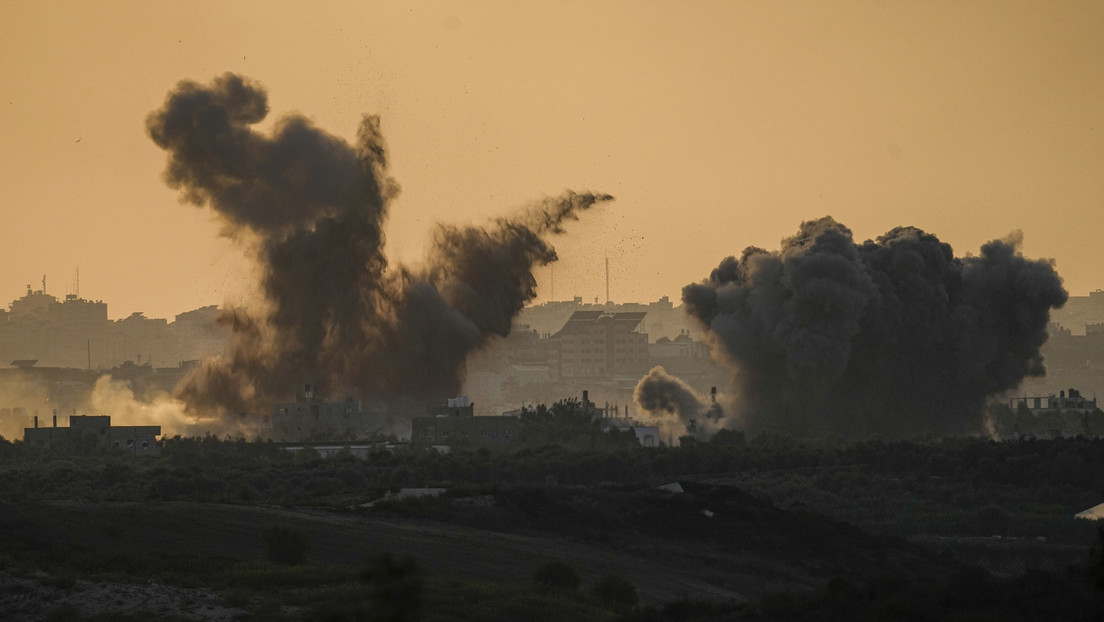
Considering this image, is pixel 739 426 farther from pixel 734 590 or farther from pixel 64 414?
pixel 64 414

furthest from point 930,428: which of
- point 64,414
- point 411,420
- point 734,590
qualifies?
point 64,414

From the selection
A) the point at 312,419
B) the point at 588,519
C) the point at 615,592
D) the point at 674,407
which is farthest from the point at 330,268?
the point at 615,592

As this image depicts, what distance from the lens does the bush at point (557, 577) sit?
161 feet

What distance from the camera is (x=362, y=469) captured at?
86.0m

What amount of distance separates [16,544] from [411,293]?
7113 cm

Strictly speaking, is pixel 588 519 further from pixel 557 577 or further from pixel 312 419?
pixel 312 419

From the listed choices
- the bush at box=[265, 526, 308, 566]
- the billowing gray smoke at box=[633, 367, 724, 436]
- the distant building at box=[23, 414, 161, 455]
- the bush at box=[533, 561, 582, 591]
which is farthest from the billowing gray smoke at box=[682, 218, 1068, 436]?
the bush at box=[265, 526, 308, 566]

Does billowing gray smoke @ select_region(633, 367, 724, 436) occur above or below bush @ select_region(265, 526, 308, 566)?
above

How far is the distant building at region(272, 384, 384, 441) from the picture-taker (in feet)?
383

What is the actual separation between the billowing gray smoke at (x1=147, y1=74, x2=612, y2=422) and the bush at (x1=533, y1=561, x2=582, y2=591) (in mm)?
66637

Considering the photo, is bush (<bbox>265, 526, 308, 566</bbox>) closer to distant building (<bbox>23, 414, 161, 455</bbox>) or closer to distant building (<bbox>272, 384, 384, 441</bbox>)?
distant building (<bbox>23, 414, 161, 455</bbox>)

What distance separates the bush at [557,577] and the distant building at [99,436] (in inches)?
2572

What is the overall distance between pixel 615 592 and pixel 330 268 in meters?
70.2

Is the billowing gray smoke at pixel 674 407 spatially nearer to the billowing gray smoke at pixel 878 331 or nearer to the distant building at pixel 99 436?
the billowing gray smoke at pixel 878 331
